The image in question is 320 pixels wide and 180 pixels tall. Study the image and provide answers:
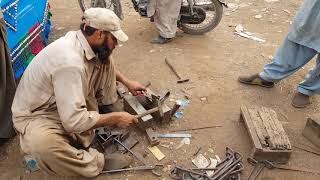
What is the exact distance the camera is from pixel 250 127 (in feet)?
12.7

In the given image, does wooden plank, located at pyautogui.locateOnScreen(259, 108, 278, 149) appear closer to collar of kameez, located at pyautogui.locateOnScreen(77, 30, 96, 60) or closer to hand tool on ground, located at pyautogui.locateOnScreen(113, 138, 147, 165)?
hand tool on ground, located at pyautogui.locateOnScreen(113, 138, 147, 165)

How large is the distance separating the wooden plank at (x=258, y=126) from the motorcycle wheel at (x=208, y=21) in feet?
7.57

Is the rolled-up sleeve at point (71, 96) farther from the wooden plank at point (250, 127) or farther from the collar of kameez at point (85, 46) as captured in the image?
the wooden plank at point (250, 127)

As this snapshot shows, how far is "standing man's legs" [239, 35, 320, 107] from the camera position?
169 inches

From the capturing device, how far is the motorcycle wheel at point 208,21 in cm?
587

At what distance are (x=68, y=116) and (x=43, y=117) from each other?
387 mm

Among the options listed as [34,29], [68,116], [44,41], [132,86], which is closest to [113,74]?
[132,86]

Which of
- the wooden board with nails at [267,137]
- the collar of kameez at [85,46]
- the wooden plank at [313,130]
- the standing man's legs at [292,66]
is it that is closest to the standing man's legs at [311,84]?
the standing man's legs at [292,66]

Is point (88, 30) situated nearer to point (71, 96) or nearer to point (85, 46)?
point (85, 46)

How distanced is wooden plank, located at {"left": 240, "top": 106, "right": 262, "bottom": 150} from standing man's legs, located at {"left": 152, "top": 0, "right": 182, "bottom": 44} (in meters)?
2.12

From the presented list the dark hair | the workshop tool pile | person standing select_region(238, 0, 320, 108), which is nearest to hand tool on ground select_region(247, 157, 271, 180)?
the workshop tool pile

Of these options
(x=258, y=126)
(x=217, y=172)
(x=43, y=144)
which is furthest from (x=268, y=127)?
(x=43, y=144)

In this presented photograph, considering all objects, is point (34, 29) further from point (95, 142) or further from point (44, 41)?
point (95, 142)

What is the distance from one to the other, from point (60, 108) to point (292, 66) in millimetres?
2890
